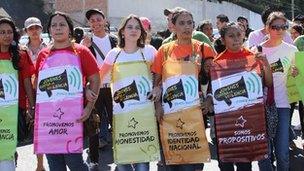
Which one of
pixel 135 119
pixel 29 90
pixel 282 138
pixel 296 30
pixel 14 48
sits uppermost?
pixel 296 30

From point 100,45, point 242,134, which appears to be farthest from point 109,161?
point 242,134

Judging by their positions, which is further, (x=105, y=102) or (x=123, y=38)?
(x=105, y=102)

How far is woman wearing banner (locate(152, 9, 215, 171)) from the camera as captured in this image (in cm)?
492

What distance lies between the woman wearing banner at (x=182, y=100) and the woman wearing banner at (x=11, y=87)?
122 cm

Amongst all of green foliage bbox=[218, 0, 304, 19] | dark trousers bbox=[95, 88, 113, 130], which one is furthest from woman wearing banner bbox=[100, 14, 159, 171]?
green foliage bbox=[218, 0, 304, 19]

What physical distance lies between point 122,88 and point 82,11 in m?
42.7

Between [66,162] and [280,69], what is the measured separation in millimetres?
2329

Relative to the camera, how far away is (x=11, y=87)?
493cm

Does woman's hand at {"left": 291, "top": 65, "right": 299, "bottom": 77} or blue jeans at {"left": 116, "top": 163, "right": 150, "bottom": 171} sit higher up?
woman's hand at {"left": 291, "top": 65, "right": 299, "bottom": 77}

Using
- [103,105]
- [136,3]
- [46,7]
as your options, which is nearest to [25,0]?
[46,7]

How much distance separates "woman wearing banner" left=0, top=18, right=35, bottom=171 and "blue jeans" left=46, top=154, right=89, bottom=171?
1.16 ft

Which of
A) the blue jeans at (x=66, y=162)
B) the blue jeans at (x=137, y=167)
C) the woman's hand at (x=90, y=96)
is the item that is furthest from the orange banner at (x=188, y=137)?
the blue jeans at (x=66, y=162)

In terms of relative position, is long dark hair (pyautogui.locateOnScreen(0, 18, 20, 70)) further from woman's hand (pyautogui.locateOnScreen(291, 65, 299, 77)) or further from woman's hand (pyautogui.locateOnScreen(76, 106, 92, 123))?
woman's hand (pyautogui.locateOnScreen(291, 65, 299, 77))

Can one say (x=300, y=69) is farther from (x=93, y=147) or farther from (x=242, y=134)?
(x=93, y=147)
